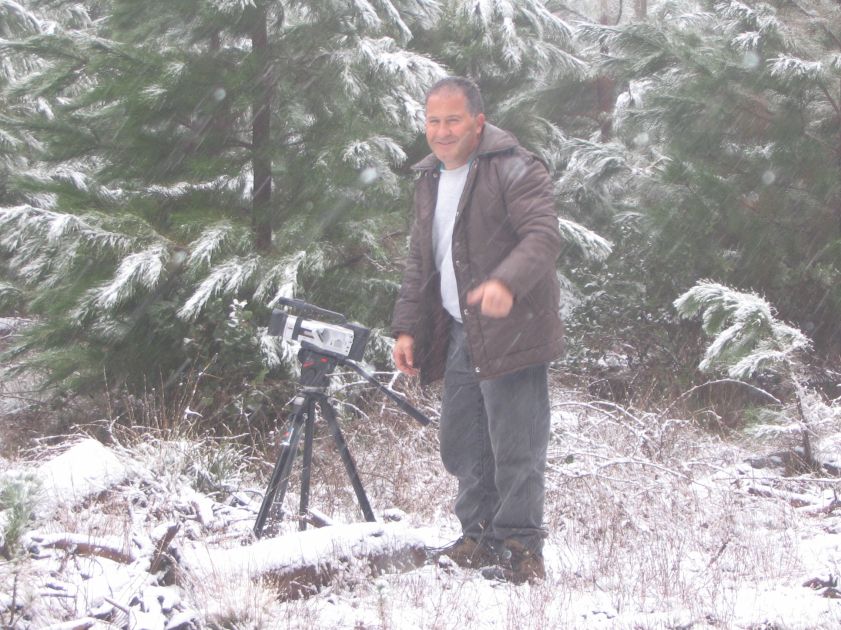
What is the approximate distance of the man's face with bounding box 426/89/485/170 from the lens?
10.8 ft

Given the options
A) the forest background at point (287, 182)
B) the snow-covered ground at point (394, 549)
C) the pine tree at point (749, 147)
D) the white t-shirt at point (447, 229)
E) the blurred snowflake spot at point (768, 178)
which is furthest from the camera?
the blurred snowflake spot at point (768, 178)

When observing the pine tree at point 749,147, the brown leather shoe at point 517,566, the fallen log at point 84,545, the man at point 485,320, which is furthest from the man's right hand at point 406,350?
the pine tree at point 749,147

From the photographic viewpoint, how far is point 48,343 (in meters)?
7.70

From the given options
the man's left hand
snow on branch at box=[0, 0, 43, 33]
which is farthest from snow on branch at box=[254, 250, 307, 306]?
snow on branch at box=[0, 0, 43, 33]

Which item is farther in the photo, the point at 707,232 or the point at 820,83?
the point at 707,232

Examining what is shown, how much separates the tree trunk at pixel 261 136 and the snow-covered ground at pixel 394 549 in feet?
9.95

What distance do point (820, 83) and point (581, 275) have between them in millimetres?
3224

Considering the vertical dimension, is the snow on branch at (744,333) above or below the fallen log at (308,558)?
above

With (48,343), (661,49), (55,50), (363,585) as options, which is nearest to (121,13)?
(55,50)

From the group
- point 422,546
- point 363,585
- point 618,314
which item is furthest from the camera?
point 618,314

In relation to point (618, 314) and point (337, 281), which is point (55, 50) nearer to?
point (337, 281)

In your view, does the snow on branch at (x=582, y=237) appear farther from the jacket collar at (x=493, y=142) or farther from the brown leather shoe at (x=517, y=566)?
the brown leather shoe at (x=517, y=566)

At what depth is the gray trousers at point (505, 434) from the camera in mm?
3293

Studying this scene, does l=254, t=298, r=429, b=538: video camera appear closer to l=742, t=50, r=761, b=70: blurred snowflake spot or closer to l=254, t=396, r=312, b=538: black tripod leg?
l=254, t=396, r=312, b=538: black tripod leg
